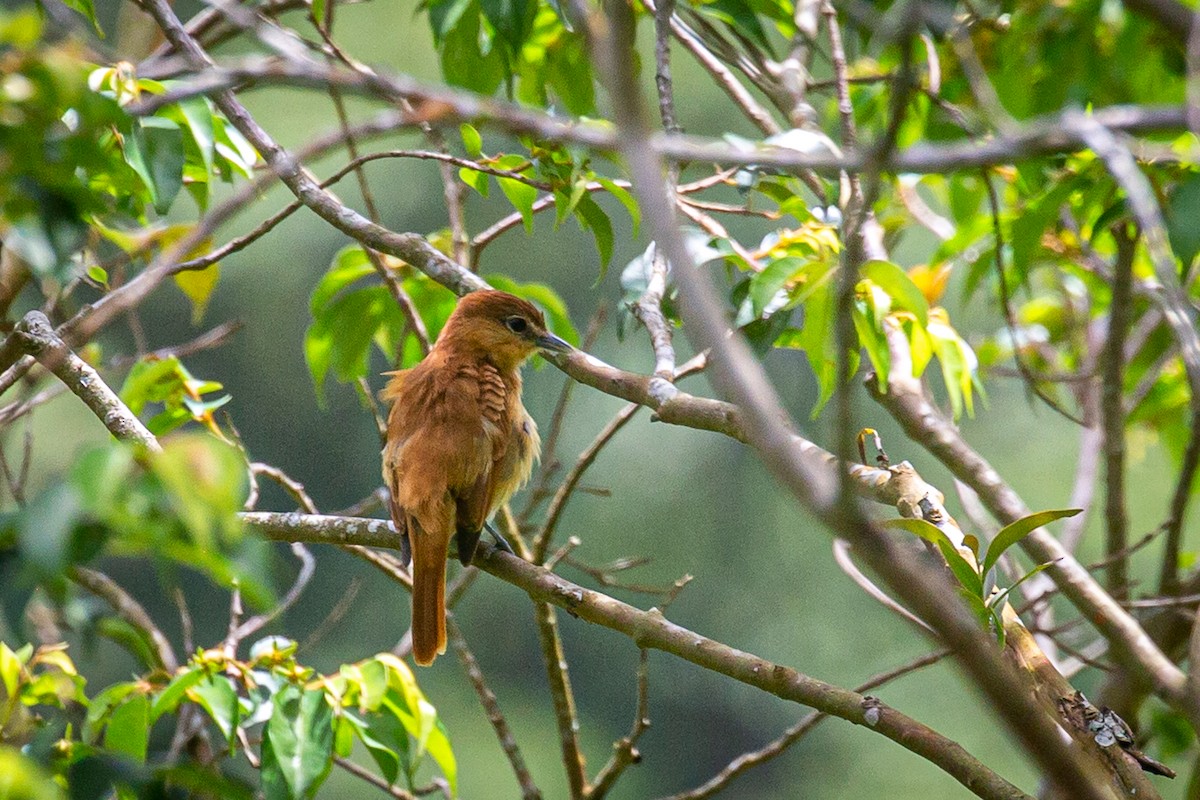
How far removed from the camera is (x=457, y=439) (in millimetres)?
3717

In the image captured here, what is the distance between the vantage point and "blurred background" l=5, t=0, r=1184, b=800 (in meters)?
9.80

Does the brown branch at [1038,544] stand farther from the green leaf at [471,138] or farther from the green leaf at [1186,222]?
the green leaf at [471,138]

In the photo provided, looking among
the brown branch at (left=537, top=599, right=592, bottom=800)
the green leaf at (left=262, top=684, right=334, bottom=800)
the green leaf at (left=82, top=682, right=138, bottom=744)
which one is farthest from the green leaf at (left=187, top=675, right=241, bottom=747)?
the brown branch at (left=537, top=599, right=592, bottom=800)

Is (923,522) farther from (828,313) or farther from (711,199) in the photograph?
(711,199)

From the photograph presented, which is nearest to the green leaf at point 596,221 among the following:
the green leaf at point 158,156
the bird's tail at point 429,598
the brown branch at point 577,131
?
the green leaf at point 158,156

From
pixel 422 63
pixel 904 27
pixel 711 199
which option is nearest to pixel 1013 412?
pixel 711 199

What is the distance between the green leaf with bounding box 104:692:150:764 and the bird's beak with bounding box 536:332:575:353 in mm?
1558

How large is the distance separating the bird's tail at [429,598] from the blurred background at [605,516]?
5.80m

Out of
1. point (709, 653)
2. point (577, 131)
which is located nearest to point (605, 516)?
point (709, 653)

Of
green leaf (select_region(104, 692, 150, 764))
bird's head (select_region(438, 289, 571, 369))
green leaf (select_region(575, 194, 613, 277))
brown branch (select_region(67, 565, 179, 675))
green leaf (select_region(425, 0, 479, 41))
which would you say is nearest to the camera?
green leaf (select_region(104, 692, 150, 764))

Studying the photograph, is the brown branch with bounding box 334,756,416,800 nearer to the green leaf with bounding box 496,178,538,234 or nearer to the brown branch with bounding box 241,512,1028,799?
the brown branch with bounding box 241,512,1028,799

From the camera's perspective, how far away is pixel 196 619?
9820 millimetres

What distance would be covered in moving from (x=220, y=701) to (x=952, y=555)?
158 centimetres

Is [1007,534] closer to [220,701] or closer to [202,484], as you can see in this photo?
[202,484]
